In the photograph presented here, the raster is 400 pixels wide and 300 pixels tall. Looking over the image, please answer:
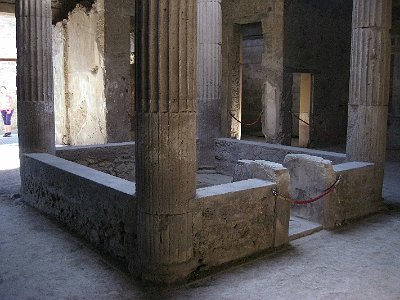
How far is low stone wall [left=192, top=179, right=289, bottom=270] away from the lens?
13.6 feet

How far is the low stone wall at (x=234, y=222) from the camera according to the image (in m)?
4.15

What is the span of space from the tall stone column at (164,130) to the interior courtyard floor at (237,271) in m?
0.34

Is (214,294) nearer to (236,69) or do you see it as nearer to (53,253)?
(53,253)

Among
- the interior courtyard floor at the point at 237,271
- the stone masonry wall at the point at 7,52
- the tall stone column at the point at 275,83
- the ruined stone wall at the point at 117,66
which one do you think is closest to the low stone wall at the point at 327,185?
the interior courtyard floor at the point at 237,271

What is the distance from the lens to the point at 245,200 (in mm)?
4465

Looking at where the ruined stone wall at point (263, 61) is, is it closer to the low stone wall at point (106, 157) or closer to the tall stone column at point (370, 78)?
the low stone wall at point (106, 157)

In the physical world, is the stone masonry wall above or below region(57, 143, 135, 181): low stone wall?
above

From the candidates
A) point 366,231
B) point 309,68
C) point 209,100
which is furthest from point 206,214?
point 309,68

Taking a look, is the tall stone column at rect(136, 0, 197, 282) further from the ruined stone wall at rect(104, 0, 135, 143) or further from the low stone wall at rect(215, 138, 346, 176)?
the ruined stone wall at rect(104, 0, 135, 143)

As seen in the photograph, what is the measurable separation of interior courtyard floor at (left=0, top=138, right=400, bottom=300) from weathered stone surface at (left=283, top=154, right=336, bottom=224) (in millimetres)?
383

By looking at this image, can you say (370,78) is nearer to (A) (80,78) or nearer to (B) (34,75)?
(B) (34,75)

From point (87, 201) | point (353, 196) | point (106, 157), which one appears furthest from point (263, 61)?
point (87, 201)

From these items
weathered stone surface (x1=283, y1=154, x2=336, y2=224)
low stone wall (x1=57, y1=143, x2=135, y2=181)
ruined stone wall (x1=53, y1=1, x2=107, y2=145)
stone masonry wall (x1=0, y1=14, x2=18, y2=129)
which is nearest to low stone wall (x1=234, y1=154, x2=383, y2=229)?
weathered stone surface (x1=283, y1=154, x2=336, y2=224)

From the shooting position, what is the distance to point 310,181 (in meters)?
5.64
